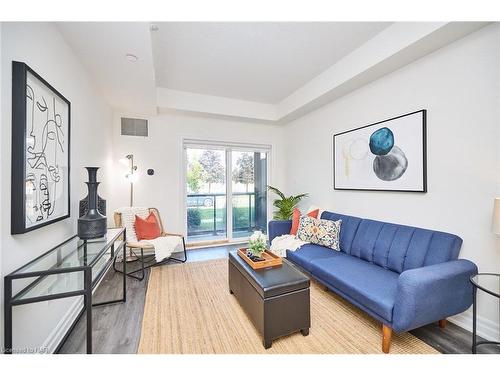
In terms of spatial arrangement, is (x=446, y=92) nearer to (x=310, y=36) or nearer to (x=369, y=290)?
(x=310, y=36)

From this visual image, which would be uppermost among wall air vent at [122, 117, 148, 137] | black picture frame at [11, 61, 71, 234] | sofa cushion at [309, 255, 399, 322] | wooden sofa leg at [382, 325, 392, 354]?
wall air vent at [122, 117, 148, 137]

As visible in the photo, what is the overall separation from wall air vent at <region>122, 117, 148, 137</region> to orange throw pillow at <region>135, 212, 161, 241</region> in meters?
1.49

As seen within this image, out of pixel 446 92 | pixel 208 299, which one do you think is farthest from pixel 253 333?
pixel 446 92

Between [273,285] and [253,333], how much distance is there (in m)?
0.49

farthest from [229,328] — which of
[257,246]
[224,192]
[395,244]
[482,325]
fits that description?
[224,192]

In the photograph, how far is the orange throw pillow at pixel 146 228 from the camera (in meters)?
3.08

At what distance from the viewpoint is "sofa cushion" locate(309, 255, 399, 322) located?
1.59m

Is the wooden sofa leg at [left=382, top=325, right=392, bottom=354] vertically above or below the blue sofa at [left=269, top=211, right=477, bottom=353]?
below

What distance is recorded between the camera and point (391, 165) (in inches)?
93.4

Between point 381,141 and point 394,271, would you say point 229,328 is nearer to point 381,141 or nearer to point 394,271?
point 394,271

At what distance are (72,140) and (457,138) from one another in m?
3.49

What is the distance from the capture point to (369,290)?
5.60 feet

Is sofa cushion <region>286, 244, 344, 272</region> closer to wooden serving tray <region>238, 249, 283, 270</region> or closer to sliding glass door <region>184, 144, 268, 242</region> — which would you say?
wooden serving tray <region>238, 249, 283, 270</region>

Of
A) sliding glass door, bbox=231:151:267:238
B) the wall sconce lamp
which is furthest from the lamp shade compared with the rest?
the wall sconce lamp
